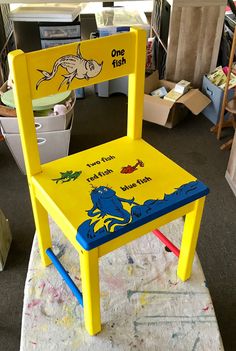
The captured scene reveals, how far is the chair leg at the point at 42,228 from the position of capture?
2.75 feet

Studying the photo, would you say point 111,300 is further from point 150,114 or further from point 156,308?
point 150,114

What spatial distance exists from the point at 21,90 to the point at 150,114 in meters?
1.51

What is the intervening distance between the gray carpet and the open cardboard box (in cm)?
8

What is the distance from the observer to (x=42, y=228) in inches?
34.4

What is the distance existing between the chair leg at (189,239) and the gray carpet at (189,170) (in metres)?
0.48

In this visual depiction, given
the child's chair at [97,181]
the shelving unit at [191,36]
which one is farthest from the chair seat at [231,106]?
the child's chair at [97,181]

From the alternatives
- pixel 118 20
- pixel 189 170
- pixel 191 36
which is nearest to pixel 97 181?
pixel 189 170

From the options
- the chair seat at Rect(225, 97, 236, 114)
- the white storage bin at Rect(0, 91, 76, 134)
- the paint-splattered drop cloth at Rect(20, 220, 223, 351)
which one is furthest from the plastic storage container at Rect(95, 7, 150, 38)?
the paint-splattered drop cloth at Rect(20, 220, 223, 351)

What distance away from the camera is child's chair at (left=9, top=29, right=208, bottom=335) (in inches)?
27.0

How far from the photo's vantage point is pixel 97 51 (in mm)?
766

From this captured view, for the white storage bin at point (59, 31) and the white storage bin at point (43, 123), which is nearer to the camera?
the white storage bin at point (43, 123)

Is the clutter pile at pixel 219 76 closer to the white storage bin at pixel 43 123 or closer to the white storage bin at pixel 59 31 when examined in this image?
the white storage bin at pixel 59 31

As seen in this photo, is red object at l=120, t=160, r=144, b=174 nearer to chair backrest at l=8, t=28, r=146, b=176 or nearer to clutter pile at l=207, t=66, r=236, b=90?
chair backrest at l=8, t=28, r=146, b=176

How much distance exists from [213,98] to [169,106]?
1.08ft
